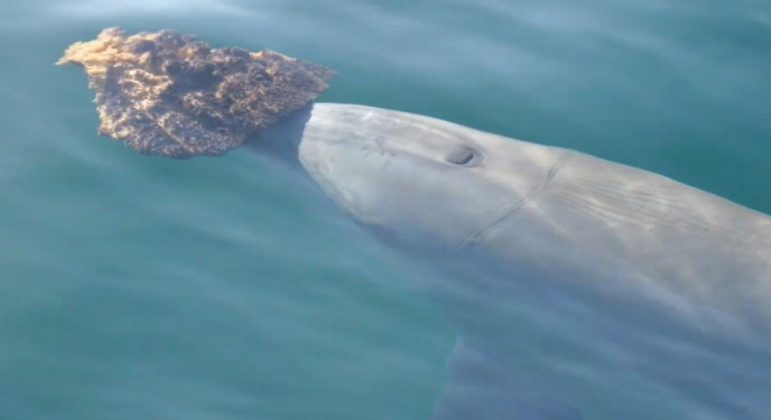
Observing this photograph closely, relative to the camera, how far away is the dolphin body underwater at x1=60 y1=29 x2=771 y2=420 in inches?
314

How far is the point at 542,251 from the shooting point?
8289 mm

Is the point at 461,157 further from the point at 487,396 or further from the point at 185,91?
the point at 185,91

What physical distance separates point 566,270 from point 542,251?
23 cm

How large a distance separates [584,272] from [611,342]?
56cm

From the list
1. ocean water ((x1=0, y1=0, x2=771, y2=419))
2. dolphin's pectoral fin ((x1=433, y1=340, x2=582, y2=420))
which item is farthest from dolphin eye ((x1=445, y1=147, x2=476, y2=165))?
dolphin's pectoral fin ((x1=433, y1=340, x2=582, y2=420))

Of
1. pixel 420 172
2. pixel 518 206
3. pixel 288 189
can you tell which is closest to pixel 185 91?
pixel 288 189

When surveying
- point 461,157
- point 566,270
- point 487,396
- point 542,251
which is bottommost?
point 487,396

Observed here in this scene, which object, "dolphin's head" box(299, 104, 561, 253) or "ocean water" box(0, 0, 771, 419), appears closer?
"ocean water" box(0, 0, 771, 419)

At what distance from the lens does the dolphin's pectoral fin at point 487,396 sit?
8398 millimetres

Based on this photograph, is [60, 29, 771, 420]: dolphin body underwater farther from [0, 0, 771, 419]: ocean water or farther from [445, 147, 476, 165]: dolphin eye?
[0, 0, 771, 419]: ocean water

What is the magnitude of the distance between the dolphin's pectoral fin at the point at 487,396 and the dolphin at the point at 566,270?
0.04 ft

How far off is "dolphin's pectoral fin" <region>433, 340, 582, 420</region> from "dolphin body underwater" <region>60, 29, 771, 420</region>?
1 centimetres

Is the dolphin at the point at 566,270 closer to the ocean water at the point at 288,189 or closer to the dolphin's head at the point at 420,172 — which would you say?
the dolphin's head at the point at 420,172

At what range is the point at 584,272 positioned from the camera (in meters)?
8.17
